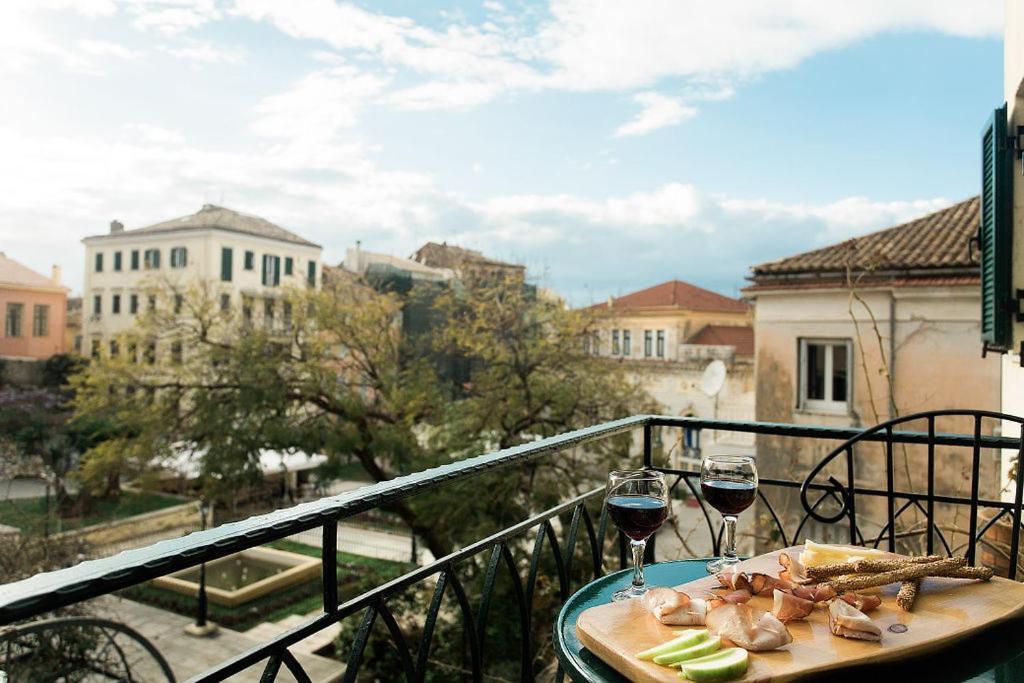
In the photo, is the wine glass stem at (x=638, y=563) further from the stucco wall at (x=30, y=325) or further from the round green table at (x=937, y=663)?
the stucco wall at (x=30, y=325)

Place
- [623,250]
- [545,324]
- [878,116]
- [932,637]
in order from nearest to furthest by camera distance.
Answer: [932,637] → [545,324] → [878,116] → [623,250]

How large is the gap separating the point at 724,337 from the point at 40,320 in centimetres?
2700

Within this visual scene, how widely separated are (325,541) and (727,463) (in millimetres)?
868

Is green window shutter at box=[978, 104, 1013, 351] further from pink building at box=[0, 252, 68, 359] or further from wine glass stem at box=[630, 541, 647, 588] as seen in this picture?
pink building at box=[0, 252, 68, 359]

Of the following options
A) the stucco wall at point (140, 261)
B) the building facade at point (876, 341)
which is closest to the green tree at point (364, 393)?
the building facade at point (876, 341)

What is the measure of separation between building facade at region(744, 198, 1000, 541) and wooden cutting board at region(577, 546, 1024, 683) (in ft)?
31.4

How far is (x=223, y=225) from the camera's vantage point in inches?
1204

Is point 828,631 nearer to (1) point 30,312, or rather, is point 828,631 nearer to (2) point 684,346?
(2) point 684,346

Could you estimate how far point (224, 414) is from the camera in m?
11.2

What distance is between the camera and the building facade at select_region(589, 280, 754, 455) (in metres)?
15.0

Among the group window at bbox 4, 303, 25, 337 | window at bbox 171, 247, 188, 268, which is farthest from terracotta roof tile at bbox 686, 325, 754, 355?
window at bbox 4, 303, 25, 337

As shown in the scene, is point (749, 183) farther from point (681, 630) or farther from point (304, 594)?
point (681, 630)

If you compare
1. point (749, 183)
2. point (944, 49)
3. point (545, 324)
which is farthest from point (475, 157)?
point (944, 49)

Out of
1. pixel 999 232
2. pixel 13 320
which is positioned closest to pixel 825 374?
pixel 999 232
